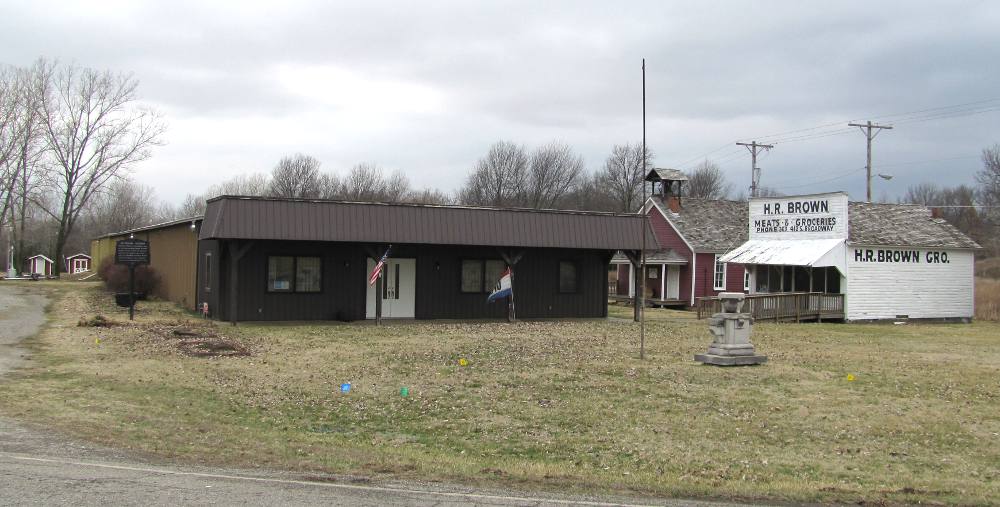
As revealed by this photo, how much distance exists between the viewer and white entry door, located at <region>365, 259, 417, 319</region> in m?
26.5

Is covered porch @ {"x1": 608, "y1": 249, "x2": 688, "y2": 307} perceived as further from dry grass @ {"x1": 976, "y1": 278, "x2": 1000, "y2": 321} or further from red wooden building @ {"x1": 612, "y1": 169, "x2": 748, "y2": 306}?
dry grass @ {"x1": 976, "y1": 278, "x2": 1000, "y2": 321}

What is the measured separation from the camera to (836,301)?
32562 mm

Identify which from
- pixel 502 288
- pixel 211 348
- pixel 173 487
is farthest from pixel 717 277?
pixel 173 487

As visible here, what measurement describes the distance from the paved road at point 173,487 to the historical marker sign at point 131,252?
53.0 feet

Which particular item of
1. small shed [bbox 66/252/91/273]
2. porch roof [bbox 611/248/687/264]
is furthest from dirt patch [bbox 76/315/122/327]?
small shed [bbox 66/252/91/273]

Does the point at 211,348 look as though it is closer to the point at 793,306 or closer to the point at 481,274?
the point at 481,274

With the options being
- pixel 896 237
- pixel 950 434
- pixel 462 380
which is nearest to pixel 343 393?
pixel 462 380

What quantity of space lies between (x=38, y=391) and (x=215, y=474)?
6046 millimetres

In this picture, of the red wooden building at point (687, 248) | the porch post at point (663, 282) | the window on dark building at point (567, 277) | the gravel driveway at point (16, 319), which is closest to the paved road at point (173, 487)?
the gravel driveway at point (16, 319)

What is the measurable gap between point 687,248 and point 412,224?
19.2 meters

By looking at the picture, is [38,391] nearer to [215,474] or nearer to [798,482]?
[215,474]

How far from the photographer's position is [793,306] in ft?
105

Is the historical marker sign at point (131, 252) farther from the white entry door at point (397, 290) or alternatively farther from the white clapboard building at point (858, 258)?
the white clapboard building at point (858, 258)

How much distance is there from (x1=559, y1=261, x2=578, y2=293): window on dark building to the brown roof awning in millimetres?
1733
